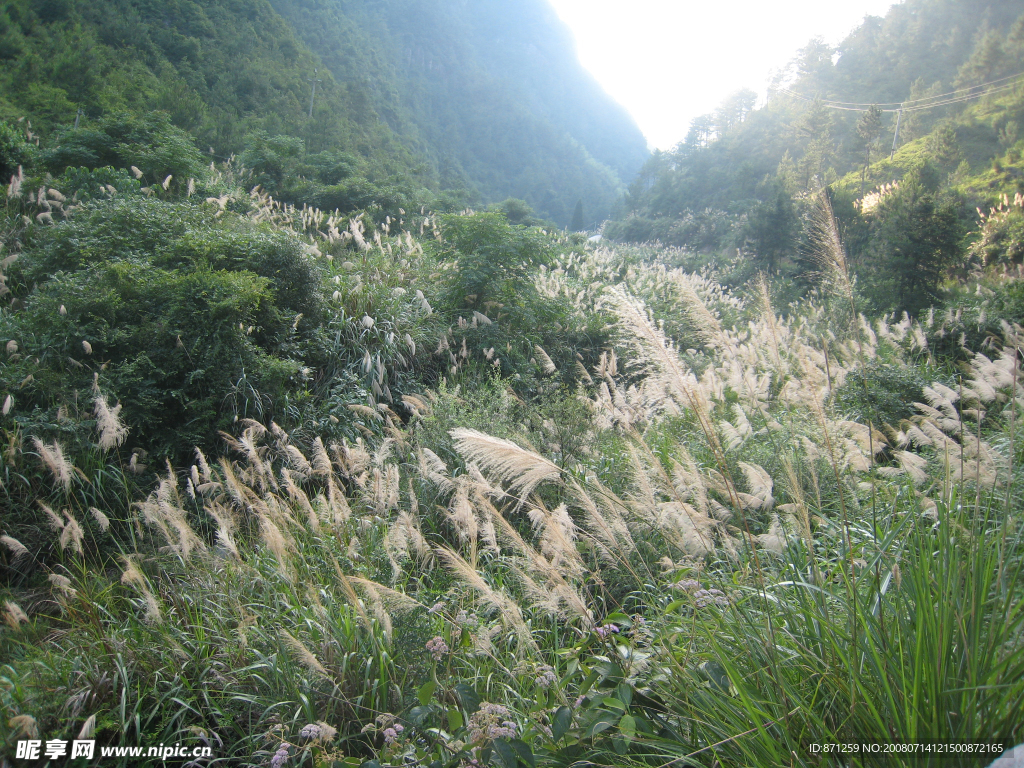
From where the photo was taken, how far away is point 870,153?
34500 millimetres

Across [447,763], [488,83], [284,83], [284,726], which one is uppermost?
[488,83]

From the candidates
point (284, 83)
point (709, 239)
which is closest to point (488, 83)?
point (284, 83)

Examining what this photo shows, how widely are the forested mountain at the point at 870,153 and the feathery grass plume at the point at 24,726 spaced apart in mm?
14483

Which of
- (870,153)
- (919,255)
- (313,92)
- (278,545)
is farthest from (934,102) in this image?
(278,545)

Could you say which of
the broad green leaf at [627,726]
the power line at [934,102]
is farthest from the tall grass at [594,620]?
the power line at [934,102]

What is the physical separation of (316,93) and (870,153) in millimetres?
40170

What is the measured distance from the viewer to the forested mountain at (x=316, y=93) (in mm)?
15945

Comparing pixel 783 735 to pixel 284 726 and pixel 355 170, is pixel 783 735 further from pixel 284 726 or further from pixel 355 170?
pixel 355 170

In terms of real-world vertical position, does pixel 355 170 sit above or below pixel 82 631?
above

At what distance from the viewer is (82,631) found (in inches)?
102

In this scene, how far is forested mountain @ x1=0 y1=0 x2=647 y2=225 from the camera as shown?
15945 mm

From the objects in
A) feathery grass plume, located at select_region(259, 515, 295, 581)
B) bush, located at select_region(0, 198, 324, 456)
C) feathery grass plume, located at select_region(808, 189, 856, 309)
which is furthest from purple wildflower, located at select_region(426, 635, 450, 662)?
bush, located at select_region(0, 198, 324, 456)

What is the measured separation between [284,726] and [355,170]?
663 inches

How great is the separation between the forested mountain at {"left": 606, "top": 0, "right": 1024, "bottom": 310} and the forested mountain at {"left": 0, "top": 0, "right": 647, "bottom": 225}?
14.3 meters
